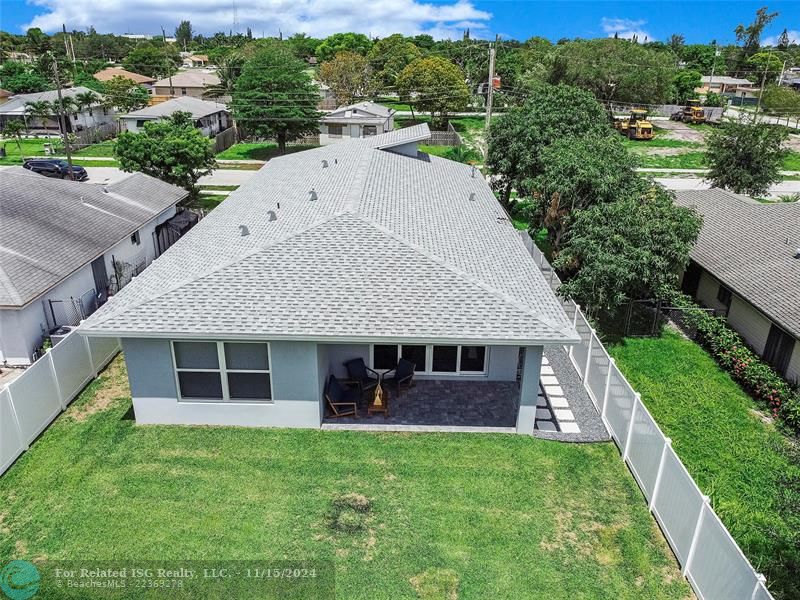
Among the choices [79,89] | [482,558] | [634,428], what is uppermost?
[79,89]

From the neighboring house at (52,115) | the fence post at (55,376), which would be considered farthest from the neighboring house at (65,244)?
the neighboring house at (52,115)

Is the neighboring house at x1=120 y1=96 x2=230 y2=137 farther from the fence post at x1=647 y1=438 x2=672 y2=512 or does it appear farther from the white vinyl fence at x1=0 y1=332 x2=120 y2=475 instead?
the fence post at x1=647 y1=438 x2=672 y2=512

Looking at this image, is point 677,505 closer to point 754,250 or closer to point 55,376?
point 754,250

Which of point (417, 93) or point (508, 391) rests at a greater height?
point (417, 93)

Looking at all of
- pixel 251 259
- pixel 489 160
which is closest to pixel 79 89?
pixel 489 160

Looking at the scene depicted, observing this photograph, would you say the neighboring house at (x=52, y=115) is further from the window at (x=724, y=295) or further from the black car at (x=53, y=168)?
the window at (x=724, y=295)

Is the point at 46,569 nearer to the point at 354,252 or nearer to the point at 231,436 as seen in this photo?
the point at 231,436
